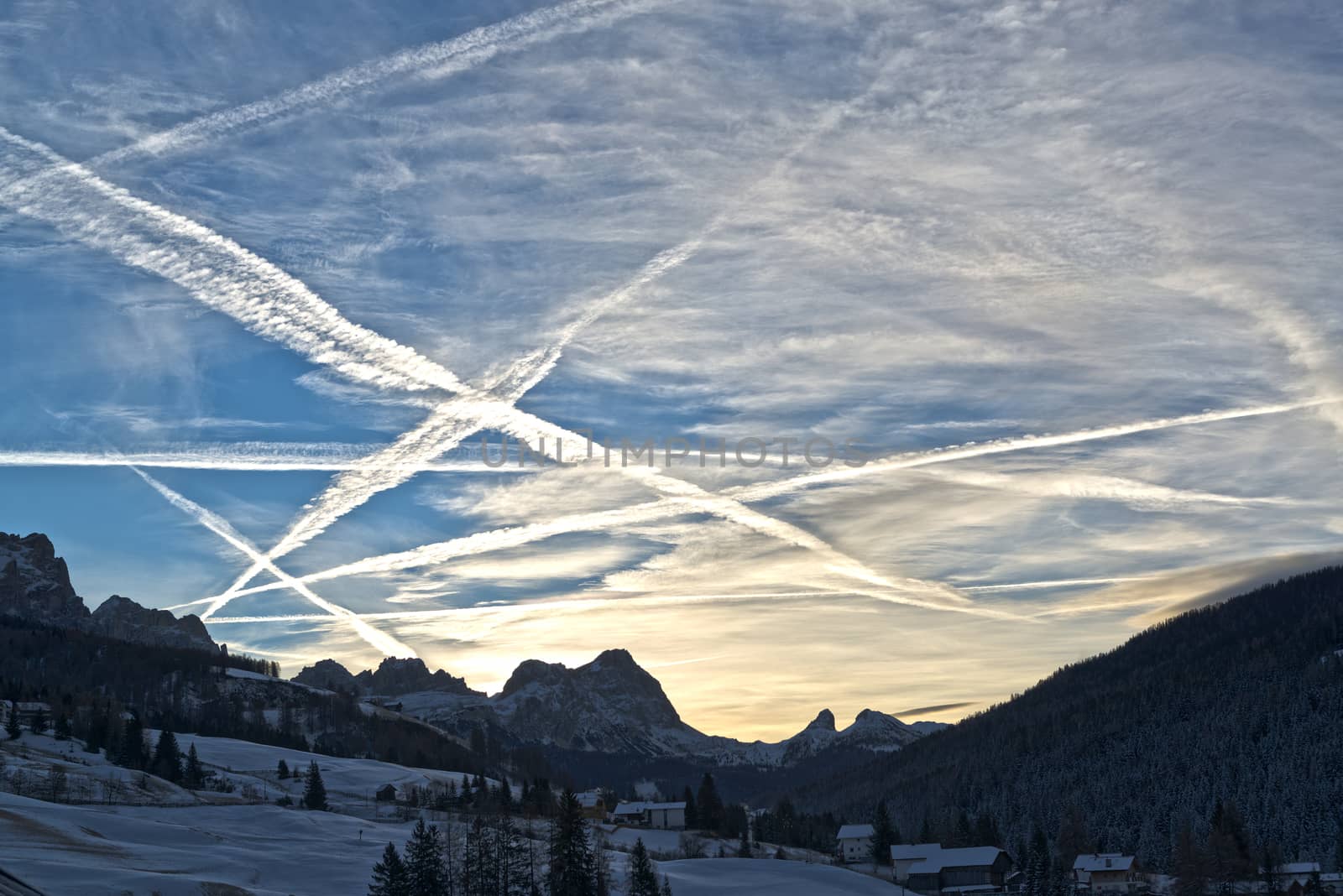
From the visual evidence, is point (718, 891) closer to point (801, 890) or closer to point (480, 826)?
point (801, 890)

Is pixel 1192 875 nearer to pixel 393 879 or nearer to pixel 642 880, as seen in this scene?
pixel 642 880

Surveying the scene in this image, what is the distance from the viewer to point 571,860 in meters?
129

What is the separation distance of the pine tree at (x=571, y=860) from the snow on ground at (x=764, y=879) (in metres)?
21.6

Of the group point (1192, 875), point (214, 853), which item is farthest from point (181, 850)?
point (1192, 875)

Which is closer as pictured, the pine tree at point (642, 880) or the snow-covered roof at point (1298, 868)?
the pine tree at point (642, 880)

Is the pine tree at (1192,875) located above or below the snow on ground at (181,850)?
below

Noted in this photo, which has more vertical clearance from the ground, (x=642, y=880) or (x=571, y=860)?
(x=571, y=860)

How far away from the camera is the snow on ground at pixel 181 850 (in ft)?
371

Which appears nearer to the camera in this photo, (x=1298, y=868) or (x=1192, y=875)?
(x=1192, y=875)

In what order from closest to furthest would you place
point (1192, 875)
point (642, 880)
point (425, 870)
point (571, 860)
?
1. point (425, 870)
2. point (571, 860)
3. point (642, 880)
4. point (1192, 875)

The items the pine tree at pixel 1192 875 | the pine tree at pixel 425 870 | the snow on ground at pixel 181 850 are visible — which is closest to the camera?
the snow on ground at pixel 181 850

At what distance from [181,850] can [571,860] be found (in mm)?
43355

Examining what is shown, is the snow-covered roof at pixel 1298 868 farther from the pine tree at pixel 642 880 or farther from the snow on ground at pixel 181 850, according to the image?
the snow on ground at pixel 181 850

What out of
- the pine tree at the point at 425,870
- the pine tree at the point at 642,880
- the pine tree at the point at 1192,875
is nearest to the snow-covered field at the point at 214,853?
the pine tree at the point at 425,870
